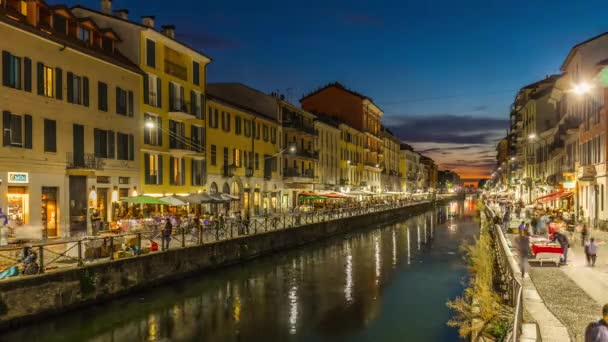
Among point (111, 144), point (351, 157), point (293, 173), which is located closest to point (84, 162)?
point (111, 144)

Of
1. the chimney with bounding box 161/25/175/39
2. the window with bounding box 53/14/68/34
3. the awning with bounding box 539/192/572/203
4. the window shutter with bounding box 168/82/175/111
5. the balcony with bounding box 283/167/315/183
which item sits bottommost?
Answer: the awning with bounding box 539/192/572/203

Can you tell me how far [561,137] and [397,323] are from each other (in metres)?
36.6

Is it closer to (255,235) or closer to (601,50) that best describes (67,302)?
(255,235)

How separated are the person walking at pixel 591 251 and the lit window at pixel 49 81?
24.7 metres

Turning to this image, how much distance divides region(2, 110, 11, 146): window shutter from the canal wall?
885cm

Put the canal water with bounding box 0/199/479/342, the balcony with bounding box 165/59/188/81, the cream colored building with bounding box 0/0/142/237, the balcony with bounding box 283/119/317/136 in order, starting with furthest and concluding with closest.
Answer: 1. the balcony with bounding box 283/119/317/136
2. the balcony with bounding box 165/59/188/81
3. the cream colored building with bounding box 0/0/142/237
4. the canal water with bounding box 0/199/479/342

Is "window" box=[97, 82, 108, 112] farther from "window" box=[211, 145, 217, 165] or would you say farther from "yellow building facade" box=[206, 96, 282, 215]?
"window" box=[211, 145, 217, 165]

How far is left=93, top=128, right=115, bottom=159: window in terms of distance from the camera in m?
32.6

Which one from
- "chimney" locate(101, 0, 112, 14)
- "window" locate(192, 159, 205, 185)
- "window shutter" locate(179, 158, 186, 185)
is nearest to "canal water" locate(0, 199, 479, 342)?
"window shutter" locate(179, 158, 186, 185)

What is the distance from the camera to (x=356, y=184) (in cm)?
9131

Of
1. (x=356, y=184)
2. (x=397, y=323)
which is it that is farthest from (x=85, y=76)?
(x=356, y=184)

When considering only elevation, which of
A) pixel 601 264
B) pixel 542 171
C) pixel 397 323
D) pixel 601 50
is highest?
pixel 601 50

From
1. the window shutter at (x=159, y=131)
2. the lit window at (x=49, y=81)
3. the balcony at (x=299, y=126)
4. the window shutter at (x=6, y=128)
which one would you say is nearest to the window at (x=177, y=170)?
the window shutter at (x=159, y=131)

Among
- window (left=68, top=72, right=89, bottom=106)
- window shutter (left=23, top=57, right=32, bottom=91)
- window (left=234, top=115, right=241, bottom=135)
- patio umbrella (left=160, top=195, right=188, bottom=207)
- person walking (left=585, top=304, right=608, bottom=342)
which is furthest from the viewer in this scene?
window (left=234, top=115, right=241, bottom=135)
